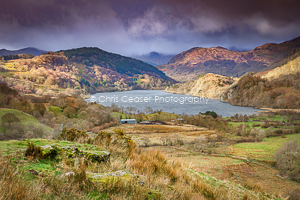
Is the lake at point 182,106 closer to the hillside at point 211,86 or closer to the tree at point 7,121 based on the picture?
the hillside at point 211,86

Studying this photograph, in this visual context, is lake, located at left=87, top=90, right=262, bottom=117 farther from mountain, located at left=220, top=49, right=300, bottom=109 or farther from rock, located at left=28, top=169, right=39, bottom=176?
rock, located at left=28, top=169, right=39, bottom=176

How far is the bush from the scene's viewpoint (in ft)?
66.2

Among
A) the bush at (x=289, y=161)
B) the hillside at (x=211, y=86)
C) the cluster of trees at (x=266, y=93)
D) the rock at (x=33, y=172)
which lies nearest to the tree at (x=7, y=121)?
the rock at (x=33, y=172)

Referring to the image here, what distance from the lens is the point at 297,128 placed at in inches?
1876

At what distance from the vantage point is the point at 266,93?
124312 millimetres

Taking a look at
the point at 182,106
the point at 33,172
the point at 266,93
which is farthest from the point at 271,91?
the point at 33,172

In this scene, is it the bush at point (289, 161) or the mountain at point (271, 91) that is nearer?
the bush at point (289, 161)

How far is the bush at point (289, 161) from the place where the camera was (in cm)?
2017

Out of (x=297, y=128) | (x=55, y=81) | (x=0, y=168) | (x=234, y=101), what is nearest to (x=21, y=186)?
(x=0, y=168)

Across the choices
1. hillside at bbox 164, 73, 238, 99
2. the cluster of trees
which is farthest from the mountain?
hillside at bbox 164, 73, 238, 99

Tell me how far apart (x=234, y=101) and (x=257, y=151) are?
4675 inches

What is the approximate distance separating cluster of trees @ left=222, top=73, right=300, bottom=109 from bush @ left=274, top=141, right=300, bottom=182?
98.9m

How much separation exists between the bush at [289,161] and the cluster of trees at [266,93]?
98.9m

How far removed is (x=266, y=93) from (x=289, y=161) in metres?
126
